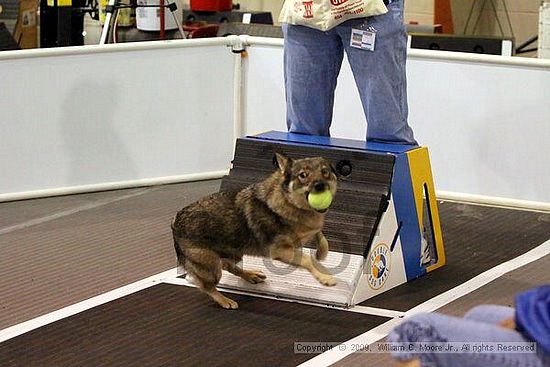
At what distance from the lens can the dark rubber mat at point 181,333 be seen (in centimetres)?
354

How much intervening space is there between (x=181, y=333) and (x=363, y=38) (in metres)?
1.35

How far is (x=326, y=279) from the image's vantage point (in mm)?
3936

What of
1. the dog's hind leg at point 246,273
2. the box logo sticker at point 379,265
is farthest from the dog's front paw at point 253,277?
the box logo sticker at point 379,265

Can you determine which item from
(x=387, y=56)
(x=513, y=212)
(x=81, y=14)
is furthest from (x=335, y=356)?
(x=81, y=14)

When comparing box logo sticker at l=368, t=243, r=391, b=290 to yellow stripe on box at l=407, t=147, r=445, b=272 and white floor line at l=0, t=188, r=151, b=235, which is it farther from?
white floor line at l=0, t=188, r=151, b=235

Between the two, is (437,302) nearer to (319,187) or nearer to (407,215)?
(407,215)

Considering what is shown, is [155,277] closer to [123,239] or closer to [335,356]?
[123,239]

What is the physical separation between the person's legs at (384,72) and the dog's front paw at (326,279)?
709 millimetres

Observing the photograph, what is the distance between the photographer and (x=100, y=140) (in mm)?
5711

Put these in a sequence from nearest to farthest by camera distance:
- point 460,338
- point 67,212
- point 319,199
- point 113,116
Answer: point 460,338 → point 319,199 → point 67,212 → point 113,116

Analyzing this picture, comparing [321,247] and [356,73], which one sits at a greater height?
Answer: [356,73]

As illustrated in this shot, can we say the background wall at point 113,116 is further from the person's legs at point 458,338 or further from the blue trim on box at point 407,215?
the person's legs at point 458,338

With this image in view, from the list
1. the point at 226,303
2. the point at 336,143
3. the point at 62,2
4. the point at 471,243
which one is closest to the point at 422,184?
the point at 336,143

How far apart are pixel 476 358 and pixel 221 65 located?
403 cm
